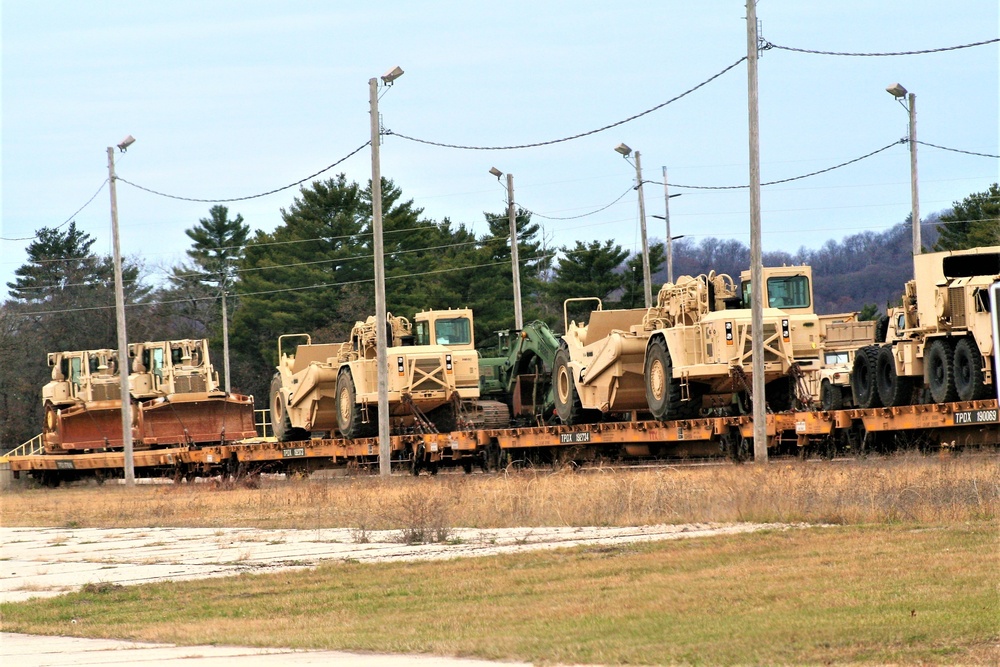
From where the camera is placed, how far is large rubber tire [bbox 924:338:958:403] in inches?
996

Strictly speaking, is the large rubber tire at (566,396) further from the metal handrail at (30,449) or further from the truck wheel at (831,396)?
the metal handrail at (30,449)

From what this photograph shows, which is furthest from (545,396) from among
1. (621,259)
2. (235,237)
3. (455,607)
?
(235,237)

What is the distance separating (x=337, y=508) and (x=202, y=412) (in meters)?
24.1

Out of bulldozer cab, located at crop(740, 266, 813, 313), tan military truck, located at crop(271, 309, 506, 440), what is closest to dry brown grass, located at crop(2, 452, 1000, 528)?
bulldozer cab, located at crop(740, 266, 813, 313)

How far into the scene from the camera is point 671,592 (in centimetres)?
1152

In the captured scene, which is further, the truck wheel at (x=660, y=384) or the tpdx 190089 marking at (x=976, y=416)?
the truck wheel at (x=660, y=384)

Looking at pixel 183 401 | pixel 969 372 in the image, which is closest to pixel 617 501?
pixel 969 372

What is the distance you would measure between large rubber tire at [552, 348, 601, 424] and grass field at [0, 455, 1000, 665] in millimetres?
13510

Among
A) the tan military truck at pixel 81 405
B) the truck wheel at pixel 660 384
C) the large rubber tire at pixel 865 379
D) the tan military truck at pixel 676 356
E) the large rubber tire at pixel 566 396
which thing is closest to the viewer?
the large rubber tire at pixel 865 379

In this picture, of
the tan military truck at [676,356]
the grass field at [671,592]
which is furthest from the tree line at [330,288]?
the grass field at [671,592]

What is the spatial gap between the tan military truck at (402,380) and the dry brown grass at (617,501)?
7.09 meters

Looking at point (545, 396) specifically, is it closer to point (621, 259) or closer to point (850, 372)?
point (850, 372)

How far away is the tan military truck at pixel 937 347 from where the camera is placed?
2455 cm

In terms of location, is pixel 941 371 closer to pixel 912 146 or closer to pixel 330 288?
pixel 912 146
